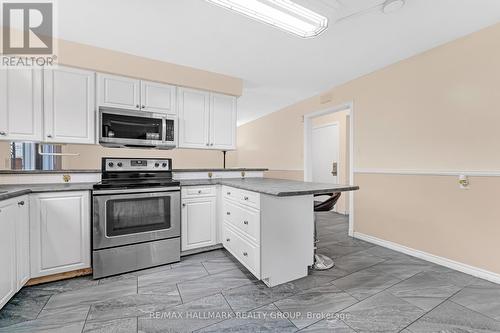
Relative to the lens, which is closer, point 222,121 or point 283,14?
point 283,14

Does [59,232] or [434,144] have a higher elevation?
[434,144]

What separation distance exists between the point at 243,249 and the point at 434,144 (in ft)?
8.17

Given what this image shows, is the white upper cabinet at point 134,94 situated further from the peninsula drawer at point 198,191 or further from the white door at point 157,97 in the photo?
the peninsula drawer at point 198,191

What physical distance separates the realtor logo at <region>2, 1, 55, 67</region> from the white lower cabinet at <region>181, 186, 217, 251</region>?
2.14m

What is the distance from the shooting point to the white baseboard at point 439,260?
2.14 meters

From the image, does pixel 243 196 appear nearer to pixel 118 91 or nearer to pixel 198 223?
pixel 198 223

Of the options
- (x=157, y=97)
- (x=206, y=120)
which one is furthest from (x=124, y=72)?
(x=206, y=120)

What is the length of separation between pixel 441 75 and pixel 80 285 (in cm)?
435

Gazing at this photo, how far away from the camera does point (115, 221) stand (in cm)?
226

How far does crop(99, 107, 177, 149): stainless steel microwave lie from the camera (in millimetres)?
2639

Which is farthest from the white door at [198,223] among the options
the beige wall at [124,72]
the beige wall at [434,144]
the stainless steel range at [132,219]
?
the beige wall at [434,144]

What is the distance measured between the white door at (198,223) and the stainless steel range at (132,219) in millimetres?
127

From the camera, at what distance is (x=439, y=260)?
2482 millimetres

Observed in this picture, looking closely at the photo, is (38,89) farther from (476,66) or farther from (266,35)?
(476,66)
